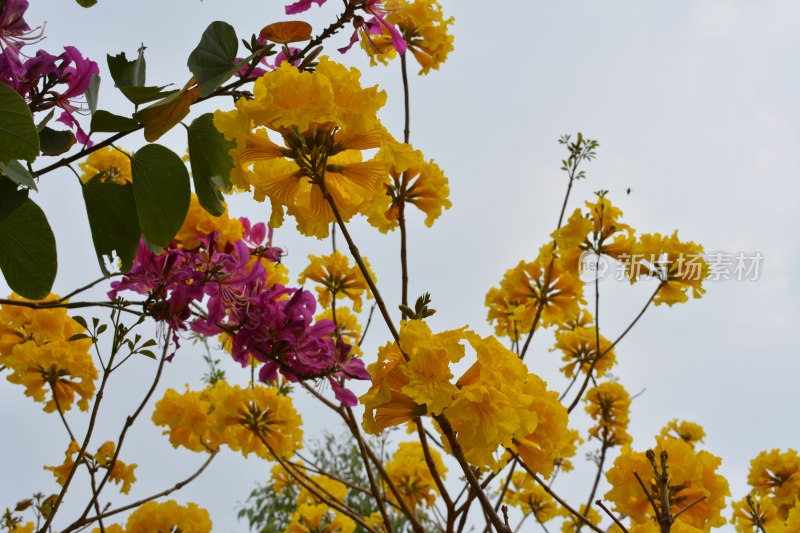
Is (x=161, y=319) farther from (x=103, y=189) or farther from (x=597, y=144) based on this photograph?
(x=597, y=144)

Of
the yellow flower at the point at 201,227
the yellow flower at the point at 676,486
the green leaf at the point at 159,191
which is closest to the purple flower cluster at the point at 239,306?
the yellow flower at the point at 201,227

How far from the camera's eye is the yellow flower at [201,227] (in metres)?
1.30

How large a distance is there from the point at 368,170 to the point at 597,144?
166cm

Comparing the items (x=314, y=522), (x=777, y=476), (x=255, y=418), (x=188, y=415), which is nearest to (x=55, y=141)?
(x=255, y=418)

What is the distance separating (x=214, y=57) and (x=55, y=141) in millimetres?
327

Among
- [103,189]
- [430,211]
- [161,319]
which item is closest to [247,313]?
[161,319]

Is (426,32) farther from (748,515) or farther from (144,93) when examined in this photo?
(748,515)

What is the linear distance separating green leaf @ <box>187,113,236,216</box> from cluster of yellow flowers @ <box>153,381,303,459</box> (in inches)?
47.5

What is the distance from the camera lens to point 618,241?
2.25 meters

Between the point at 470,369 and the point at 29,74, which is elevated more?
the point at 29,74

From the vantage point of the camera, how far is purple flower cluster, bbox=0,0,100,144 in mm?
857

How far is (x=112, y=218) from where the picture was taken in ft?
3.13

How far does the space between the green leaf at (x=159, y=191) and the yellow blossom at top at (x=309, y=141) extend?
0.10 m

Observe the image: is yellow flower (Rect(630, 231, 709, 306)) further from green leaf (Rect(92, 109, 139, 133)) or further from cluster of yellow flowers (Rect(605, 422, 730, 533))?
green leaf (Rect(92, 109, 139, 133))
